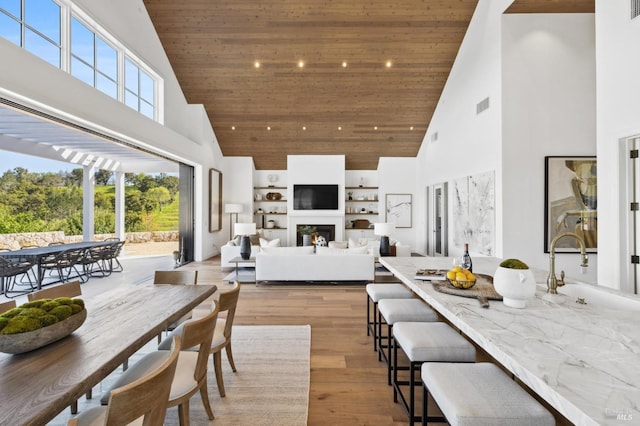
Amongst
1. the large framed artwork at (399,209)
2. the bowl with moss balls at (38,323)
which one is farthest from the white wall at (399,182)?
the bowl with moss balls at (38,323)

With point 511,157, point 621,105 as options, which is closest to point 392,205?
point 511,157

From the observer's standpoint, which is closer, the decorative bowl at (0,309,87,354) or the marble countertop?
the marble countertop

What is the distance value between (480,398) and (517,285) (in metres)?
0.62

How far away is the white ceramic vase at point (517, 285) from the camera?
63.3 inches

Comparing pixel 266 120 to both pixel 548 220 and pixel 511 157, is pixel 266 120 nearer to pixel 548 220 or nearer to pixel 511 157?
pixel 511 157

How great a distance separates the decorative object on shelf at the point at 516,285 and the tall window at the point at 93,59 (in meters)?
5.57

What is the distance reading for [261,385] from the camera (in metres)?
2.48

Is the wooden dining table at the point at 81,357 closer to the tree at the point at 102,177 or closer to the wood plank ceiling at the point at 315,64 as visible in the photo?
the wood plank ceiling at the point at 315,64

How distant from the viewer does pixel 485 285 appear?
2.08 meters

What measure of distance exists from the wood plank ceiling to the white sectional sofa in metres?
3.87

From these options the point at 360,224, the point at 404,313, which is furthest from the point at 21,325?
the point at 360,224

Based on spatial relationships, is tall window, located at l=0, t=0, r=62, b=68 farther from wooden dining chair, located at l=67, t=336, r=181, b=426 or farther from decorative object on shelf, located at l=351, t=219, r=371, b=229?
decorative object on shelf, located at l=351, t=219, r=371, b=229

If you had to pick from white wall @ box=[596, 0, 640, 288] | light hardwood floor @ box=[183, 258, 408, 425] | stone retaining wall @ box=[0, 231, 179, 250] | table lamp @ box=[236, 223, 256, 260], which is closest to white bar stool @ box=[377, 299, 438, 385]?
light hardwood floor @ box=[183, 258, 408, 425]

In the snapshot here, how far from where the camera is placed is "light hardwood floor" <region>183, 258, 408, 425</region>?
7.19ft
